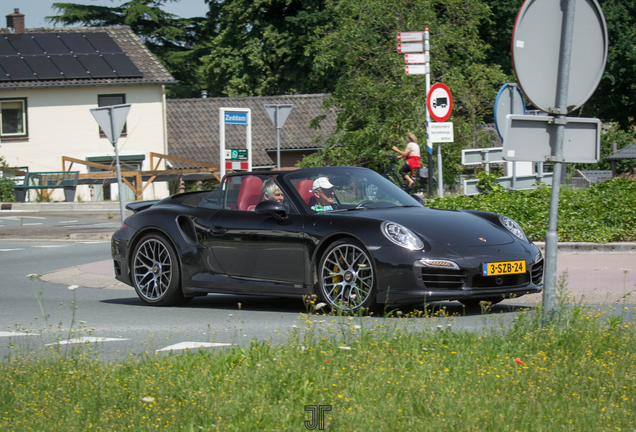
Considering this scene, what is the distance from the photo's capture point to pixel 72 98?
43.5 metres

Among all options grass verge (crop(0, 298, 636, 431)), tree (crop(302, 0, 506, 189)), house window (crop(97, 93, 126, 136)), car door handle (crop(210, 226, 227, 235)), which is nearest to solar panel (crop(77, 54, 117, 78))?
house window (crop(97, 93, 126, 136))

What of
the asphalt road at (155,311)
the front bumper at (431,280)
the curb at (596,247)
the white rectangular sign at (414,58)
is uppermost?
the white rectangular sign at (414,58)

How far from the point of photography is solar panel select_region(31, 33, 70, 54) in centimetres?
4456

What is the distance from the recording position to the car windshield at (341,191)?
816cm

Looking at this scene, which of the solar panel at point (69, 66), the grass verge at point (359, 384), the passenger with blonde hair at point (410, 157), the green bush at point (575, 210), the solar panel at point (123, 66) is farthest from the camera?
the solar panel at point (123, 66)

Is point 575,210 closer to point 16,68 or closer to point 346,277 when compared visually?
point 346,277

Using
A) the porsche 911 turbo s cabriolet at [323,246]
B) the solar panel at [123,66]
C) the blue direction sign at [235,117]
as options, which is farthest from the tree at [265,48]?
the porsche 911 turbo s cabriolet at [323,246]

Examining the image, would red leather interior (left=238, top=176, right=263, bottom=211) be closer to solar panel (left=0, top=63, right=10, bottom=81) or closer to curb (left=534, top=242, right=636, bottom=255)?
curb (left=534, top=242, right=636, bottom=255)

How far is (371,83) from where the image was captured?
80.6 ft

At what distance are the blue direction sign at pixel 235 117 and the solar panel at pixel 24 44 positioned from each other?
2908cm

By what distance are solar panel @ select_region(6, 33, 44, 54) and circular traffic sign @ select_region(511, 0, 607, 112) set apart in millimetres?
42353

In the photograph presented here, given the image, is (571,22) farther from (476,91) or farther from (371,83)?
(476,91)

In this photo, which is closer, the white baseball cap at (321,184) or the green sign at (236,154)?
the white baseball cap at (321,184)

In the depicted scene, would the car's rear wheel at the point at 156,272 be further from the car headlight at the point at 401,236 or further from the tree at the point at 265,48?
the tree at the point at 265,48
